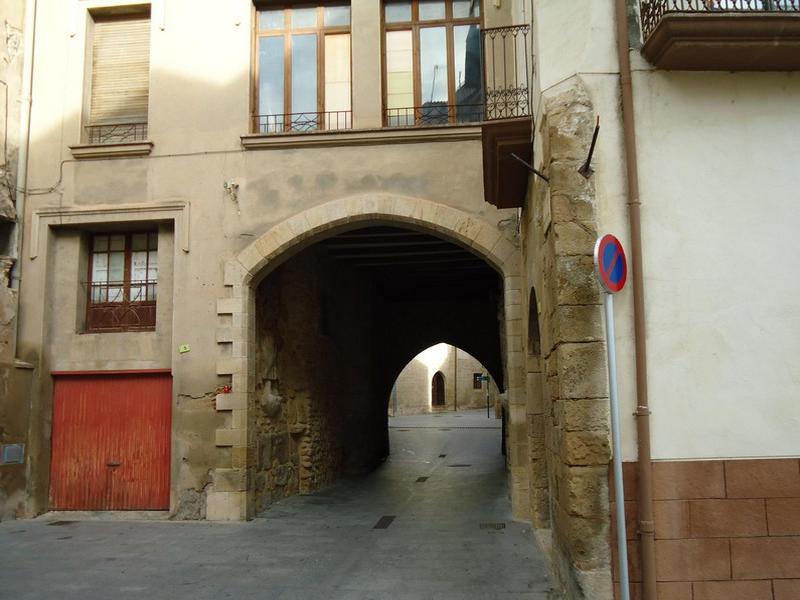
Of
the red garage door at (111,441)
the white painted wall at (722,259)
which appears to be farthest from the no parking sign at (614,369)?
the red garage door at (111,441)

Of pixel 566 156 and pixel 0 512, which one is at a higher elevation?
pixel 566 156

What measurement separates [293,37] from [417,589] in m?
7.19

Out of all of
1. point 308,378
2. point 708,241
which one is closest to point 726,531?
point 708,241

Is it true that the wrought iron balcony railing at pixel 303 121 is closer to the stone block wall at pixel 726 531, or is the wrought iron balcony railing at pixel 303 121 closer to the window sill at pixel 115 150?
the window sill at pixel 115 150

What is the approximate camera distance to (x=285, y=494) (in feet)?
32.6

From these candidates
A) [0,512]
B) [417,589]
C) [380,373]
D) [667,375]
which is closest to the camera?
[667,375]

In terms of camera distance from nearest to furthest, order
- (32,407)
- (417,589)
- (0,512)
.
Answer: (417,589) < (0,512) < (32,407)

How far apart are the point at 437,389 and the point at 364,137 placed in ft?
107

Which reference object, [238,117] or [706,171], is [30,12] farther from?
[706,171]

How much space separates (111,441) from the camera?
29.3ft

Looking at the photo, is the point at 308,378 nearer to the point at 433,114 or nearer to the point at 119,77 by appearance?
the point at 433,114

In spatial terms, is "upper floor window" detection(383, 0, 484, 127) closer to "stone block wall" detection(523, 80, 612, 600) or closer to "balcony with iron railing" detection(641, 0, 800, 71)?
"stone block wall" detection(523, 80, 612, 600)

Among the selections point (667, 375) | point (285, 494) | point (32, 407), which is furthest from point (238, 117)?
point (667, 375)

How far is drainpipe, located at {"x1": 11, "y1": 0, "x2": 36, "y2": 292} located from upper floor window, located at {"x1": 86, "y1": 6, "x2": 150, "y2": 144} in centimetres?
77
